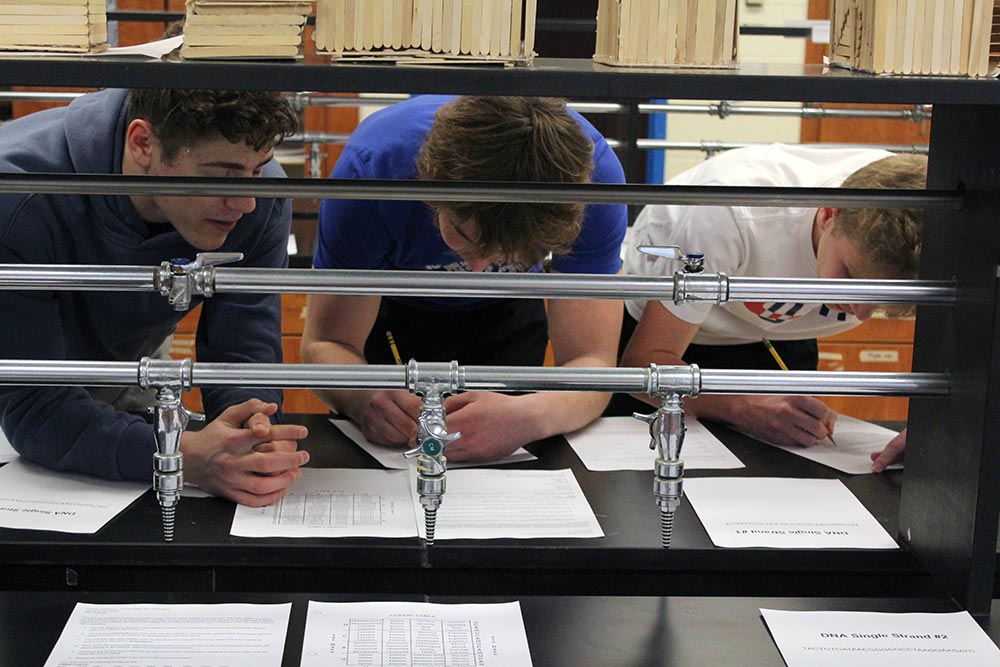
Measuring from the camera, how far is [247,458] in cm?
144

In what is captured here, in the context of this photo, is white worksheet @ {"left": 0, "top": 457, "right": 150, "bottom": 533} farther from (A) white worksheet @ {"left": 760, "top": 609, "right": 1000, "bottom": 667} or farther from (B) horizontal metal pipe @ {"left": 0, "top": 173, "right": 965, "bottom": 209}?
(A) white worksheet @ {"left": 760, "top": 609, "right": 1000, "bottom": 667}

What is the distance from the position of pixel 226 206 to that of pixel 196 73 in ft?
1.71

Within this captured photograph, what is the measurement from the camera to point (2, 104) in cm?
320

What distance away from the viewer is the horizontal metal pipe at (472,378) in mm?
1179

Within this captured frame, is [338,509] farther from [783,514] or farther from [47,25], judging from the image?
[47,25]

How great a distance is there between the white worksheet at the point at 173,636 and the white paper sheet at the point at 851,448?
0.84 metres

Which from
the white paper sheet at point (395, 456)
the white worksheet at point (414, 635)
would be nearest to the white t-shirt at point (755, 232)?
the white paper sheet at point (395, 456)

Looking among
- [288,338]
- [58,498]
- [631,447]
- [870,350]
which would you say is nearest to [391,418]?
[631,447]

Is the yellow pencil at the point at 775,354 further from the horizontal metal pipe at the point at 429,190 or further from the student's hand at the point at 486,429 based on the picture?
the horizontal metal pipe at the point at 429,190

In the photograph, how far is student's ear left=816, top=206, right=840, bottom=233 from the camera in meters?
1.72

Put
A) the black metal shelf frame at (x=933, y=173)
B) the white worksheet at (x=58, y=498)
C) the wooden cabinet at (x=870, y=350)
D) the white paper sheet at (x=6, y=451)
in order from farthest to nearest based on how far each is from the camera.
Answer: the wooden cabinet at (x=870, y=350)
the white paper sheet at (x=6, y=451)
the white worksheet at (x=58, y=498)
the black metal shelf frame at (x=933, y=173)

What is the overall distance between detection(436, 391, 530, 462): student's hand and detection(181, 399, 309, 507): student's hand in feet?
0.73

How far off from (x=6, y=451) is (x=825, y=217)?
1.25 metres

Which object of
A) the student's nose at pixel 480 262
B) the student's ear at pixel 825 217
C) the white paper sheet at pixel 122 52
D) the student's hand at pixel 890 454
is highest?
the white paper sheet at pixel 122 52
